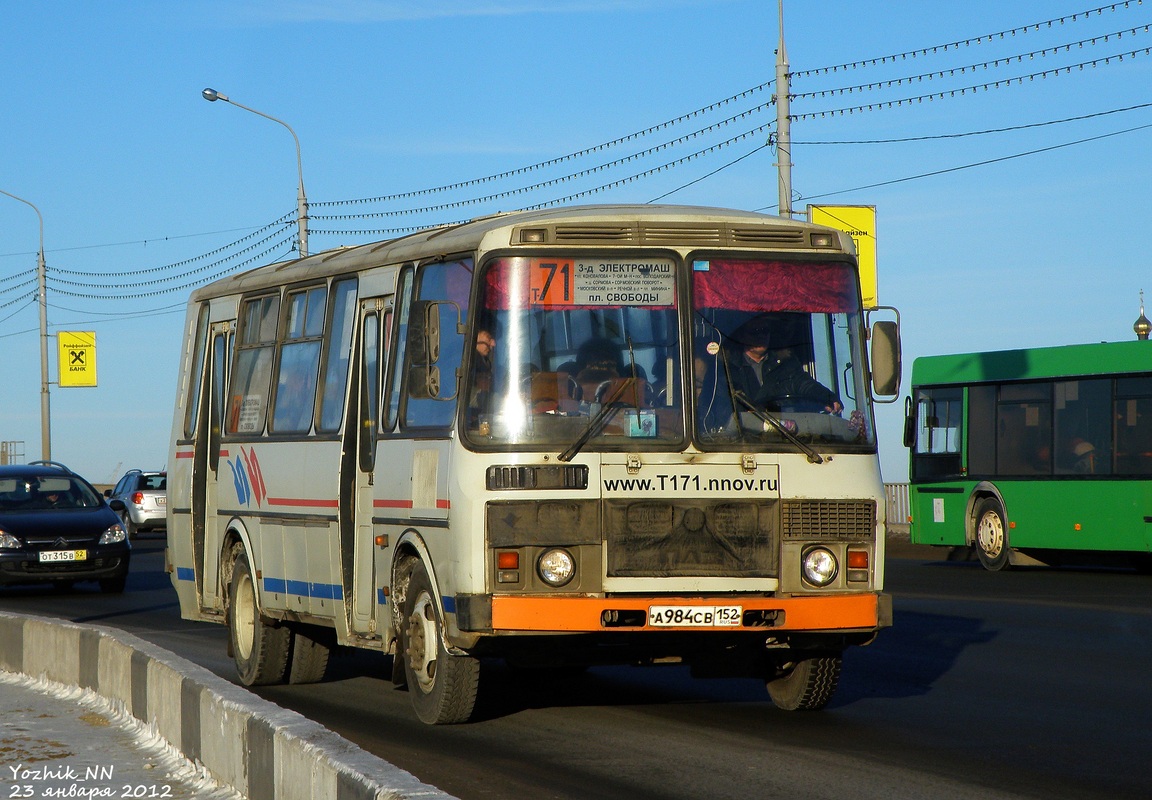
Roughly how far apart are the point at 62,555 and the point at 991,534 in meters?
13.2

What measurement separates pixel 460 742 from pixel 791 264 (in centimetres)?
326

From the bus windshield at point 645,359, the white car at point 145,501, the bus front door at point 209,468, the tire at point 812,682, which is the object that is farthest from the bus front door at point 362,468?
the white car at point 145,501

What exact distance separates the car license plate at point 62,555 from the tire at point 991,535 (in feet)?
42.2

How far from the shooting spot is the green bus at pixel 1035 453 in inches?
960

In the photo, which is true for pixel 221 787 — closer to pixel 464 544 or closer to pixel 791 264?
pixel 464 544

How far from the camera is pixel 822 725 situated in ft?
34.5

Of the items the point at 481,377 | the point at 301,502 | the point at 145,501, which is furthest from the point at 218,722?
the point at 145,501

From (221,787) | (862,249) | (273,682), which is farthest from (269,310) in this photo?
(862,249)

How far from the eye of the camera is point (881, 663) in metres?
14.2

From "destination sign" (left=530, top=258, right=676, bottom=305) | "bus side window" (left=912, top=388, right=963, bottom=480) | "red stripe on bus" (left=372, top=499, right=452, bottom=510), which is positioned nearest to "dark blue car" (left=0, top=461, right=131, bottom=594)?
"bus side window" (left=912, top=388, right=963, bottom=480)

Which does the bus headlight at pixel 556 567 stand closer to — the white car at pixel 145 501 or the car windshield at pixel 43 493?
the car windshield at pixel 43 493

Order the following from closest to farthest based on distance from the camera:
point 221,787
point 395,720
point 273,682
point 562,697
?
point 221,787, point 395,720, point 562,697, point 273,682

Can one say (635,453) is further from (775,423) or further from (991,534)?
(991,534)

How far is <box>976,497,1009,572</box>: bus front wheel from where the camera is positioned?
26.9 meters
